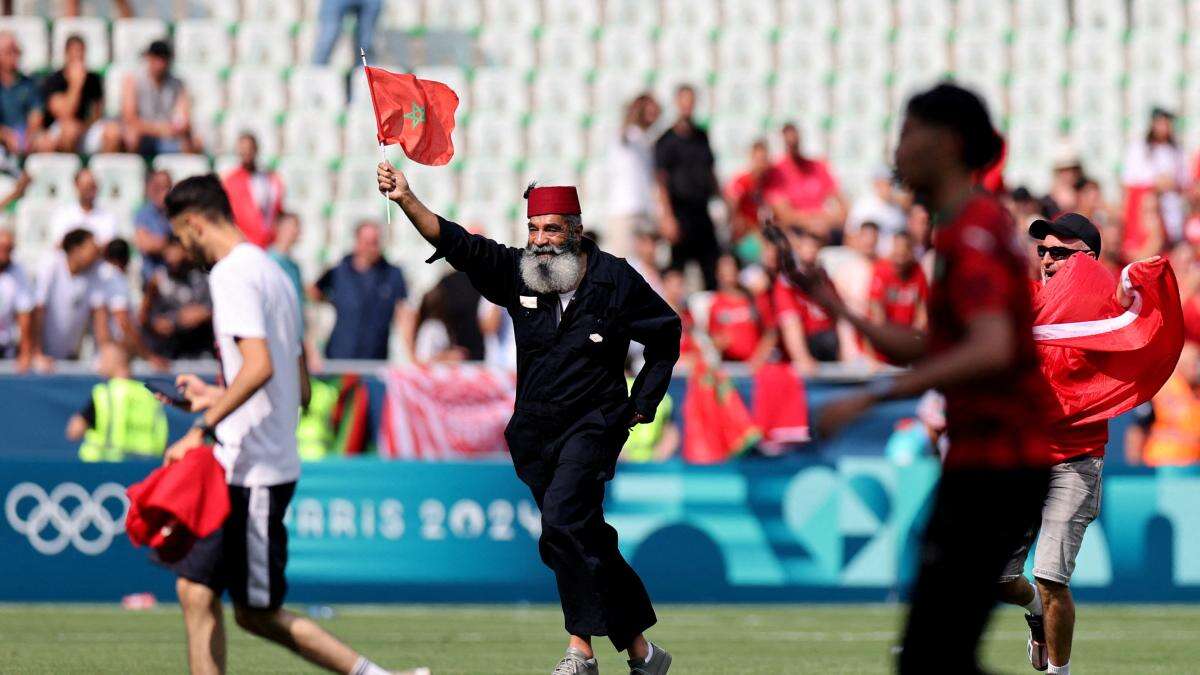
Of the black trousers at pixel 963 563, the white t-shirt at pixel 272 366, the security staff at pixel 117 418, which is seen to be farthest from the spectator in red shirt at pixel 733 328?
the black trousers at pixel 963 563

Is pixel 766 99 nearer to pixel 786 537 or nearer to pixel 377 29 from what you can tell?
pixel 377 29

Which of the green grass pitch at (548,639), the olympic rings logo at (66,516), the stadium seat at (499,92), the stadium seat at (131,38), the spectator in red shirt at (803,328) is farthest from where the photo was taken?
the stadium seat at (499,92)

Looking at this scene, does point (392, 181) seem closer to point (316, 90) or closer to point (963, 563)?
point (963, 563)

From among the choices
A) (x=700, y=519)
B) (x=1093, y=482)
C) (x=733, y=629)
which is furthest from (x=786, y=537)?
(x=1093, y=482)

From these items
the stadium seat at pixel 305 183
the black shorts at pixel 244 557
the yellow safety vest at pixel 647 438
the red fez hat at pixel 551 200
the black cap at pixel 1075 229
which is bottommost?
the yellow safety vest at pixel 647 438

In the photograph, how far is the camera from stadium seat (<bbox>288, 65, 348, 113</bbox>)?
2175cm

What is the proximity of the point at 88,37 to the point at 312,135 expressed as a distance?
8.02 feet

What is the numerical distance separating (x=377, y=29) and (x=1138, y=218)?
834cm

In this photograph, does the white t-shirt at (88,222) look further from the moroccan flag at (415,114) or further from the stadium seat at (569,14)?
the moroccan flag at (415,114)

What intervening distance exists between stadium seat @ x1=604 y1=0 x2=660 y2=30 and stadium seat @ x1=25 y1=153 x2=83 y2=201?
22.1ft

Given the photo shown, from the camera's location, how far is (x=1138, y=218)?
2042 centimetres

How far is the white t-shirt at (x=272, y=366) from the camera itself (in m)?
7.50

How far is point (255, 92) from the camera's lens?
857 inches

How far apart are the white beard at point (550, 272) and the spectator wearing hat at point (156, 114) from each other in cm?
1131
